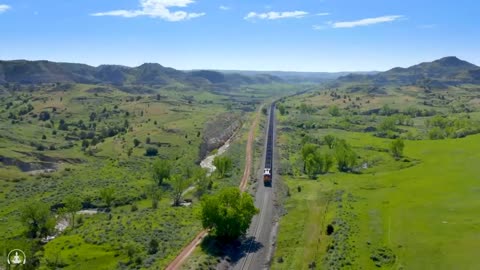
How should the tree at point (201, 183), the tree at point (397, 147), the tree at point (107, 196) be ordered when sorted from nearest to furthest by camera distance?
Result: the tree at point (107, 196), the tree at point (201, 183), the tree at point (397, 147)

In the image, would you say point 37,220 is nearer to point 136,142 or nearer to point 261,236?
point 261,236

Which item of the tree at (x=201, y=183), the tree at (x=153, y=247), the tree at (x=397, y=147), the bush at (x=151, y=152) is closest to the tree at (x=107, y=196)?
the tree at (x=201, y=183)

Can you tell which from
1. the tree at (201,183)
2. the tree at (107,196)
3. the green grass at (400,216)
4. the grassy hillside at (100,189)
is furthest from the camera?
the tree at (201,183)

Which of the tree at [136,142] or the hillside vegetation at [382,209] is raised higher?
the tree at [136,142]

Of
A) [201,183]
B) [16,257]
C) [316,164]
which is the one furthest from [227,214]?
[316,164]

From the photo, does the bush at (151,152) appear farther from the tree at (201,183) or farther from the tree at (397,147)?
the tree at (397,147)

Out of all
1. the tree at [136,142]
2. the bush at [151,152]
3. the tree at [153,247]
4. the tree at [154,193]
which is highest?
the tree at [136,142]
